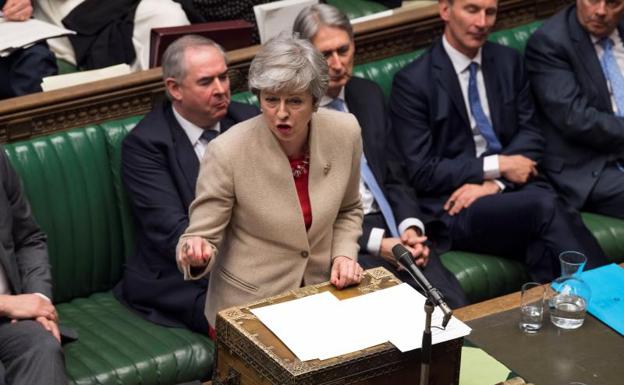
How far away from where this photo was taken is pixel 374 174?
4172mm

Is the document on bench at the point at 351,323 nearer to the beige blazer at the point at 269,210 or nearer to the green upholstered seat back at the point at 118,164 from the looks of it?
the beige blazer at the point at 269,210

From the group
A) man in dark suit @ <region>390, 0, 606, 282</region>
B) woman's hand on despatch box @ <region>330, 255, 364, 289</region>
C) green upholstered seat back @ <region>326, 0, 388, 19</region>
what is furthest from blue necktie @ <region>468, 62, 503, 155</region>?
woman's hand on despatch box @ <region>330, 255, 364, 289</region>

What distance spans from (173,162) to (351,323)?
1.18m

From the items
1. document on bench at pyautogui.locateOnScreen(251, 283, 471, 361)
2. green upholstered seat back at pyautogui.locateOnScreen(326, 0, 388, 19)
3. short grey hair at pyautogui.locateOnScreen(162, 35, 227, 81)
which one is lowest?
document on bench at pyautogui.locateOnScreen(251, 283, 471, 361)

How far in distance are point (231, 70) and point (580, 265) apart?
162 cm

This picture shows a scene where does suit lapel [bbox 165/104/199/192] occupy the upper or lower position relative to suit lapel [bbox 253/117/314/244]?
lower

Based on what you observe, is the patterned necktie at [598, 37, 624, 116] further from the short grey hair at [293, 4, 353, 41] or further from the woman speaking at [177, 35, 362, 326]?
the woman speaking at [177, 35, 362, 326]

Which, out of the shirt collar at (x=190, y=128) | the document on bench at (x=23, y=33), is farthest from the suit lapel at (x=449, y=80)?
the document on bench at (x=23, y=33)

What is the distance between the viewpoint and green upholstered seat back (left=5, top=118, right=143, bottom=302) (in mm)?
3904

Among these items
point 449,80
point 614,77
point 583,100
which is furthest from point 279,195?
point 614,77

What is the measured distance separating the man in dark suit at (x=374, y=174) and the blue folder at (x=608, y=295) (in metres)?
0.57

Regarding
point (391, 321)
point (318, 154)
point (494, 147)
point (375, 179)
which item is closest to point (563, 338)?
point (391, 321)

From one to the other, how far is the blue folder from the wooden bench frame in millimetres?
1523

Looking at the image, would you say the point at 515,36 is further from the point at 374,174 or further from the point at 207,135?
the point at 207,135
